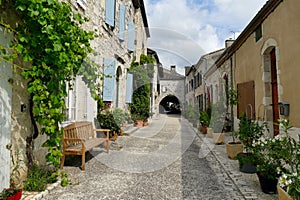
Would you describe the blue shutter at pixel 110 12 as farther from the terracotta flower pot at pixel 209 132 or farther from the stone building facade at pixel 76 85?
the terracotta flower pot at pixel 209 132

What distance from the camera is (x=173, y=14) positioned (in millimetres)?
8664

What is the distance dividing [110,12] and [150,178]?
5944 mm

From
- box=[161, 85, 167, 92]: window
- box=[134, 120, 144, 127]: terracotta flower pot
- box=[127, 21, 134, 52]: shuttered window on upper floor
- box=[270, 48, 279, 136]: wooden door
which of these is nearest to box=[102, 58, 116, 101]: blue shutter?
box=[127, 21, 134, 52]: shuttered window on upper floor

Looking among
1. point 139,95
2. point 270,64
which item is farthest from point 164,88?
point 270,64

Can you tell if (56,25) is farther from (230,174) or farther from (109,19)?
(109,19)

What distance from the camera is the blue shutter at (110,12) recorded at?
7162mm

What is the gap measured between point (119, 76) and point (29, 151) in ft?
21.2

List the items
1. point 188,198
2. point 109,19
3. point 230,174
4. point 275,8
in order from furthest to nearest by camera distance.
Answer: point 109,19
point 275,8
point 230,174
point 188,198

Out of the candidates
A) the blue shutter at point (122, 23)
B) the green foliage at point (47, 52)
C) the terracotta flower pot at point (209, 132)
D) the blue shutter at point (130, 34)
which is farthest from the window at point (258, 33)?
the blue shutter at point (130, 34)

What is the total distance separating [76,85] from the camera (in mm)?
5098

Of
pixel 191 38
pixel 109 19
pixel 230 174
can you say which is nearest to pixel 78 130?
pixel 230 174

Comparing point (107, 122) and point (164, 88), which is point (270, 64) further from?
point (164, 88)

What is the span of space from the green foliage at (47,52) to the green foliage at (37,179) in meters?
0.62

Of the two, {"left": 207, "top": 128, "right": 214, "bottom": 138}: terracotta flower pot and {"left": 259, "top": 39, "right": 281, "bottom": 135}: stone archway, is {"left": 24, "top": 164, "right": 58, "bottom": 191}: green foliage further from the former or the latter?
{"left": 207, "top": 128, "right": 214, "bottom": 138}: terracotta flower pot
